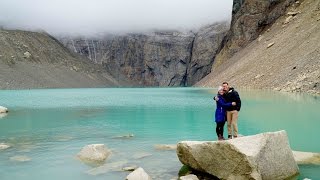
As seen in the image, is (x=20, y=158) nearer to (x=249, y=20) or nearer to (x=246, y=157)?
(x=246, y=157)

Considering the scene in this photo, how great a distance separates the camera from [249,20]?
390 ft

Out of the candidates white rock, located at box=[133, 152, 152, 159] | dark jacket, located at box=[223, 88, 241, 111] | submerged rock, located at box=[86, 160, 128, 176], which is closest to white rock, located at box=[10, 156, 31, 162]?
submerged rock, located at box=[86, 160, 128, 176]

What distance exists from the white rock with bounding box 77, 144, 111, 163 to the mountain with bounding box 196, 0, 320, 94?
38452mm

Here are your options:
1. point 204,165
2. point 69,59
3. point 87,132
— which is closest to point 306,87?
point 87,132

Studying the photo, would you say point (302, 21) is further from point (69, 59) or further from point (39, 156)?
point (69, 59)

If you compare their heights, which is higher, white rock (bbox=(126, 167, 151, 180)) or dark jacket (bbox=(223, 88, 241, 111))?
dark jacket (bbox=(223, 88, 241, 111))

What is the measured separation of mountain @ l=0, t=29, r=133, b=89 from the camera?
4840 inches

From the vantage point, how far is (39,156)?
1606cm

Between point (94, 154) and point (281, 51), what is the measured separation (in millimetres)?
68842

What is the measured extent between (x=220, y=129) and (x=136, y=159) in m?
3.17

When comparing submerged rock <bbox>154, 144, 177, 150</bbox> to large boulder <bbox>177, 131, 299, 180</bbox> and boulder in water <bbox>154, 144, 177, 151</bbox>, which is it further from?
large boulder <bbox>177, 131, 299, 180</bbox>

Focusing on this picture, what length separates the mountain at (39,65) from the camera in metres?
123

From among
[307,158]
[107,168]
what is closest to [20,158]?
[107,168]

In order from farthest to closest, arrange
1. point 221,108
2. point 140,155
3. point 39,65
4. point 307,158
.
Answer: point 39,65
point 140,155
point 221,108
point 307,158
